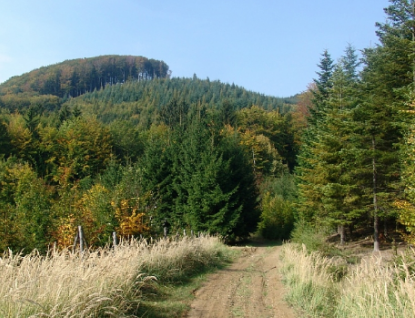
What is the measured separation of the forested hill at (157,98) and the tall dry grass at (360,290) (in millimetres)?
103691

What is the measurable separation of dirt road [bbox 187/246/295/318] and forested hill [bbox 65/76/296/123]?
3986 inches

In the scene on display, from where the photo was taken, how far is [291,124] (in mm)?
78438

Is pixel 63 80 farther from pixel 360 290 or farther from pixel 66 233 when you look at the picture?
pixel 360 290

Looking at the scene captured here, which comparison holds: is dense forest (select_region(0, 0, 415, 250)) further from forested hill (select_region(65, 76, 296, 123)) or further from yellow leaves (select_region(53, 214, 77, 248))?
forested hill (select_region(65, 76, 296, 123))

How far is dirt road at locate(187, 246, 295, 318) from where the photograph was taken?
24.3ft

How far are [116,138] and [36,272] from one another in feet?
225

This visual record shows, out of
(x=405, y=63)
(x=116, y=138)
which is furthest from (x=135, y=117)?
(x=405, y=63)

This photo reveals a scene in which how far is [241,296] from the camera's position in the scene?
29.0 ft

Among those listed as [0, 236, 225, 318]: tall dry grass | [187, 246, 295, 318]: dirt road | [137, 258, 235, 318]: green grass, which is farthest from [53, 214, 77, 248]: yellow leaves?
[0, 236, 225, 318]: tall dry grass

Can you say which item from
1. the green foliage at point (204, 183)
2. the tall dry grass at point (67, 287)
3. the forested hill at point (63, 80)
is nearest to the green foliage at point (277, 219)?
the green foliage at point (204, 183)

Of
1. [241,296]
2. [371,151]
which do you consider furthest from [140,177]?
[241,296]

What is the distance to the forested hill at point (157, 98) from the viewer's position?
402 ft

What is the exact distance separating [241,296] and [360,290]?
3186 millimetres

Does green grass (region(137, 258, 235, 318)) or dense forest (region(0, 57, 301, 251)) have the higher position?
dense forest (region(0, 57, 301, 251))
